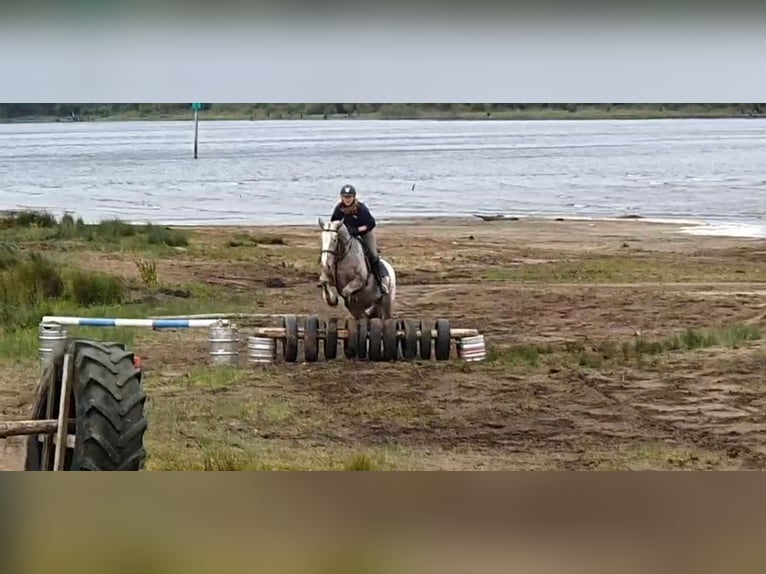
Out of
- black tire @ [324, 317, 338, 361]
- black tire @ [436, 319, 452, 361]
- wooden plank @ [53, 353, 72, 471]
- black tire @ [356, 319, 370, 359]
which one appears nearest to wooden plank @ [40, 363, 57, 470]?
wooden plank @ [53, 353, 72, 471]

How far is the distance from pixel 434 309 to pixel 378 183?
0.47 meters

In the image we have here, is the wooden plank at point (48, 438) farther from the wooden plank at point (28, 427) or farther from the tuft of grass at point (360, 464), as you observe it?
the tuft of grass at point (360, 464)

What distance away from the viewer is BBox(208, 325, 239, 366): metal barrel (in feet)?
15.4

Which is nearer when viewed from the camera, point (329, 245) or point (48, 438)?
point (48, 438)

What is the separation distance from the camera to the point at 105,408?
4250mm

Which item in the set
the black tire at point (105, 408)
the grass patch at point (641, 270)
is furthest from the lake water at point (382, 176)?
the black tire at point (105, 408)

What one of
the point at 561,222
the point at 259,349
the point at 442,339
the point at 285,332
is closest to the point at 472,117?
the point at 561,222

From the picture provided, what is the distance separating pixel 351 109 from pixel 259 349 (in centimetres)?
91

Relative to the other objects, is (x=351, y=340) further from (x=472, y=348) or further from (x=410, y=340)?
(x=472, y=348)

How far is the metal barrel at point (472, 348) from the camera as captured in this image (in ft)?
15.4

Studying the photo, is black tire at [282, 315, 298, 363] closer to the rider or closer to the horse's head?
the horse's head

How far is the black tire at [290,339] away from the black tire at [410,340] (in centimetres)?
38

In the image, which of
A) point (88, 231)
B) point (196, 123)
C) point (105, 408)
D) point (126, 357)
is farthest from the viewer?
point (88, 231)

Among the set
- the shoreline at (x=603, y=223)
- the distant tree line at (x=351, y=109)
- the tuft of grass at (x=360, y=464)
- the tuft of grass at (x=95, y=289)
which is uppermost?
the distant tree line at (x=351, y=109)
